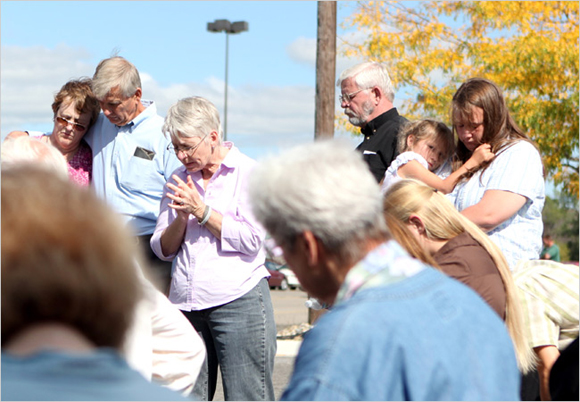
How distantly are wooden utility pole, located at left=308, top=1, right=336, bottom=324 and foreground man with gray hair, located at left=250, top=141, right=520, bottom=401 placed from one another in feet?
24.7

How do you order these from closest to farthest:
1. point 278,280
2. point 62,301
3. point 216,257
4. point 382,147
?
point 62,301 → point 216,257 → point 382,147 → point 278,280

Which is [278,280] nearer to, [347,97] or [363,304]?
[347,97]

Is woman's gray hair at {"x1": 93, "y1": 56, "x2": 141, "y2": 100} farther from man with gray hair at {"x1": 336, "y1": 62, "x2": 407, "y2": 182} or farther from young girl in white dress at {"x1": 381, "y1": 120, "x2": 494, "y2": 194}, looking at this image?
young girl in white dress at {"x1": 381, "y1": 120, "x2": 494, "y2": 194}

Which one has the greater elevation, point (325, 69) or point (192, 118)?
point (325, 69)

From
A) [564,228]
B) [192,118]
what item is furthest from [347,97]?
[564,228]

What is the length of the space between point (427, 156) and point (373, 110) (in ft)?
1.60

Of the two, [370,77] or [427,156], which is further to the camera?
[370,77]

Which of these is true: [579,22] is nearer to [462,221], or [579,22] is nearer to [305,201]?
[462,221]

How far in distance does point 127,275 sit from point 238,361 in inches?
104

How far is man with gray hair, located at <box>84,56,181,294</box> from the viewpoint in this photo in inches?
170

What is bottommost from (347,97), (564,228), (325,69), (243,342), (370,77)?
(564,228)

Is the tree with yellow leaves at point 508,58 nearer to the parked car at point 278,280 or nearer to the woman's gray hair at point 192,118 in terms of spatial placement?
the woman's gray hair at point 192,118

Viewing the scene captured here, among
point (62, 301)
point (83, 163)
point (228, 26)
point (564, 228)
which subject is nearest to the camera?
point (62, 301)

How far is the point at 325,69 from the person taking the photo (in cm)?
962
